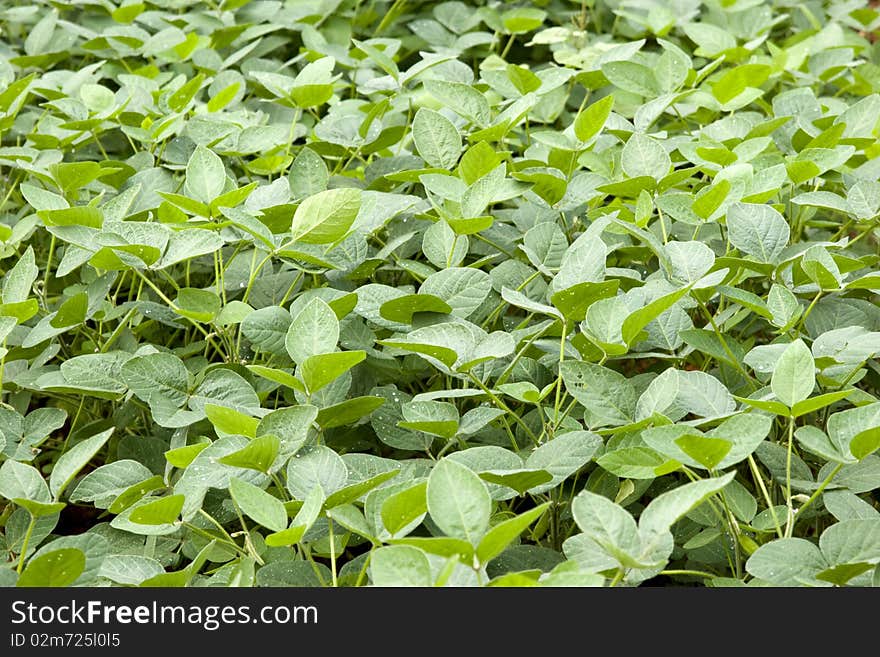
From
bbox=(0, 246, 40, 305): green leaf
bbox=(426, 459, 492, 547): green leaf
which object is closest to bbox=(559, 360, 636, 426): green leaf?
bbox=(426, 459, 492, 547): green leaf

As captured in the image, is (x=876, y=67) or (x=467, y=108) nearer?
(x=467, y=108)

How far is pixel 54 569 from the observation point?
821 mm

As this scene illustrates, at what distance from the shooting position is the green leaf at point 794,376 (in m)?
0.87

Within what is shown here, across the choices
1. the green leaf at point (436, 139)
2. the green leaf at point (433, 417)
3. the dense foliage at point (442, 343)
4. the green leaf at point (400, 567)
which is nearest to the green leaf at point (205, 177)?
the dense foliage at point (442, 343)

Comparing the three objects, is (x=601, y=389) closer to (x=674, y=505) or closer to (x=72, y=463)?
(x=674, y=505)

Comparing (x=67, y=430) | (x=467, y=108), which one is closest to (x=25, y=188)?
(x=67, y=430)

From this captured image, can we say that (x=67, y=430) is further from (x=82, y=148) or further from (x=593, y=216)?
(x=593, y=216)

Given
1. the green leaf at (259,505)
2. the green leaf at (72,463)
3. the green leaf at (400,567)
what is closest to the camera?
the green leaf at (400,567)

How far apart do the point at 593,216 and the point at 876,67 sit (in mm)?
1007

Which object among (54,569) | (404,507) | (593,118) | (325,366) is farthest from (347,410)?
(593,118)

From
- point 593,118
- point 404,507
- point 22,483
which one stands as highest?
point 593,118

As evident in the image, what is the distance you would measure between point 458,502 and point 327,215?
1.33 feet

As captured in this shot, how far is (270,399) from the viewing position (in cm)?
119

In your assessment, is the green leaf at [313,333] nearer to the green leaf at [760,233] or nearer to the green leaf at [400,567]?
the green leaf at [400,567]
